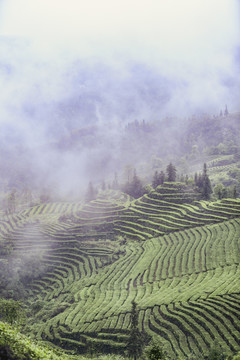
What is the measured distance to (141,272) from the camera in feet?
224

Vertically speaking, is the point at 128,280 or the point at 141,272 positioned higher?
the point at 141,272

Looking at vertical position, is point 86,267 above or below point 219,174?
below

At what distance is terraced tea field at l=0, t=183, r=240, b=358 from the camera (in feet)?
144

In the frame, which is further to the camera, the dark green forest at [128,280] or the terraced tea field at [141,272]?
the terraced tea field at [141,272]

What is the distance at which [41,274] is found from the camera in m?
81.5

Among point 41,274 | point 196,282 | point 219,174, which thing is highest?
point 219,174

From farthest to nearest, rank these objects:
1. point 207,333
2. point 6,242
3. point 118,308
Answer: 1. point 6,242
2. point 118,308
3. point 207,333

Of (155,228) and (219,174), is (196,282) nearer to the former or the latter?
(155,228)

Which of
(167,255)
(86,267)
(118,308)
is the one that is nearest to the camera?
(118,308)

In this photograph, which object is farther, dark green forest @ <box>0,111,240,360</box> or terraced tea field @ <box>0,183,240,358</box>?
terraced tea field @ <box>0,183,240,358</box>

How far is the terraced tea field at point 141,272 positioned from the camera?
1731 inches

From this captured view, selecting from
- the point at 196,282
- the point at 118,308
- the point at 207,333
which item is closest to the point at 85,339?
the point at 118,308

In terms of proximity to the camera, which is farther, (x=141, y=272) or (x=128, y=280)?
(x=141, y=272)

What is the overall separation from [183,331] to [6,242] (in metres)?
78.8
